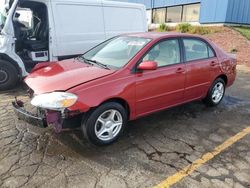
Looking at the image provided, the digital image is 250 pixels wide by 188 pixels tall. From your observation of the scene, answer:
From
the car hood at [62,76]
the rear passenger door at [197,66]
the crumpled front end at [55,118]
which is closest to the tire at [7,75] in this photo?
the car hood at [62,76]

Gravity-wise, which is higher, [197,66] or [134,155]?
[197,66]

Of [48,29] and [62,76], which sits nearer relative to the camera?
[62,76]

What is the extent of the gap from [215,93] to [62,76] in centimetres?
322

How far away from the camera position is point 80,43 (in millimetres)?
7086

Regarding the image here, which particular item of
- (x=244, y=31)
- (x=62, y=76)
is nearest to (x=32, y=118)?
(x=62, y=76)

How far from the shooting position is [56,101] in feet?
10.7

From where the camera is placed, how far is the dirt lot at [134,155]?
3020 mm

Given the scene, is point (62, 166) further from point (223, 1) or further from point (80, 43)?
point (223, 1)

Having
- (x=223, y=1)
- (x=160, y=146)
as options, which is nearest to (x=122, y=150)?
(x=160, y=146)

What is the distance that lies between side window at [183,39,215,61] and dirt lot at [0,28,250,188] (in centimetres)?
110

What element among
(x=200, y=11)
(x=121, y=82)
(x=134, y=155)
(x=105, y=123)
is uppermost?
(x=200, y=11)

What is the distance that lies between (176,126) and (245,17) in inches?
536

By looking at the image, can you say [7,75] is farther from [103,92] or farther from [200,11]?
[200,11]

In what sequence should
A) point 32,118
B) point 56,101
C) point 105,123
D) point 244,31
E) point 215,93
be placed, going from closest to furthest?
point 56,101 → point 32,118 → point 105,123 → point 215,93 → point 244,31
